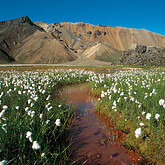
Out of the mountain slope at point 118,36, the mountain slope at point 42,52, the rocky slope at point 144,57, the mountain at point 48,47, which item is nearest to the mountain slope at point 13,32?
the mountain at point 48,47

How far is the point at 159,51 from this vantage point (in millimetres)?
37000

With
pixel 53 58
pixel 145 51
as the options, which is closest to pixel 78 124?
pixel 145 51

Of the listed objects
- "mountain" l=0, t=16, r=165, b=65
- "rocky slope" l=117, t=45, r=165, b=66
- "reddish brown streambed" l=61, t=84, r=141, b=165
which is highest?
"mountain" l=0, t=16, r=165, b=65

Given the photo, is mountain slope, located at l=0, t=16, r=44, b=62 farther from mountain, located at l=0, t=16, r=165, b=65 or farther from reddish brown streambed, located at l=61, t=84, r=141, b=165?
reddish brown streambed, located at l=61, t=84, r=141, b=165

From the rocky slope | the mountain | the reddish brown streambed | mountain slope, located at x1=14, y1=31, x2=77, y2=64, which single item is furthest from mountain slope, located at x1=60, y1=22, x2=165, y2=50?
the reddish brown streambed

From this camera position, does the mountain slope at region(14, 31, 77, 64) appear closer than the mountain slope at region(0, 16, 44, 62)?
Yes

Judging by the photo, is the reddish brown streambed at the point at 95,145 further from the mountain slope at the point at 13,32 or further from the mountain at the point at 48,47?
the mountain slope at the point at 13,32

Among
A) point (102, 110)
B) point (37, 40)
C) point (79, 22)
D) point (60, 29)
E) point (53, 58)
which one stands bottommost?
point (102, 110)

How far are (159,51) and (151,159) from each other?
1576 inches

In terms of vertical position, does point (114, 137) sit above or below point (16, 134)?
below

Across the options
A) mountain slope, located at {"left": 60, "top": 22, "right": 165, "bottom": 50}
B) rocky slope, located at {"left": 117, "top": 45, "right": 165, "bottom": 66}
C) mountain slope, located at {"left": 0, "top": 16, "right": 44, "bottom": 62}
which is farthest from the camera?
mountain slope, located at {"left": 60, "top": 22, "right": 165, "bottom": 50}

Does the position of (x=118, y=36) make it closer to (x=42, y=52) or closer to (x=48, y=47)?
(x=48, y=47)

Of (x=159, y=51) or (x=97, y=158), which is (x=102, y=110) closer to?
(x=97, y=158)

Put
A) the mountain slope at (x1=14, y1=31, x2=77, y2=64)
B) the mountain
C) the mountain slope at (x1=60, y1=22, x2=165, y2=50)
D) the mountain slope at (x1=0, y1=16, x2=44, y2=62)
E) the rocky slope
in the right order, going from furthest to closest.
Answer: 1. the mountain slope at (x1=60, y1=22, x2=165, y2=50)
2. the mountain slope at (x1=0, y1=16, x2=44, y2=62)
3. the mountain slope at (x1=14, y1=31, x2=77, y2=64)
4. the mountain
5. the rocky slope
